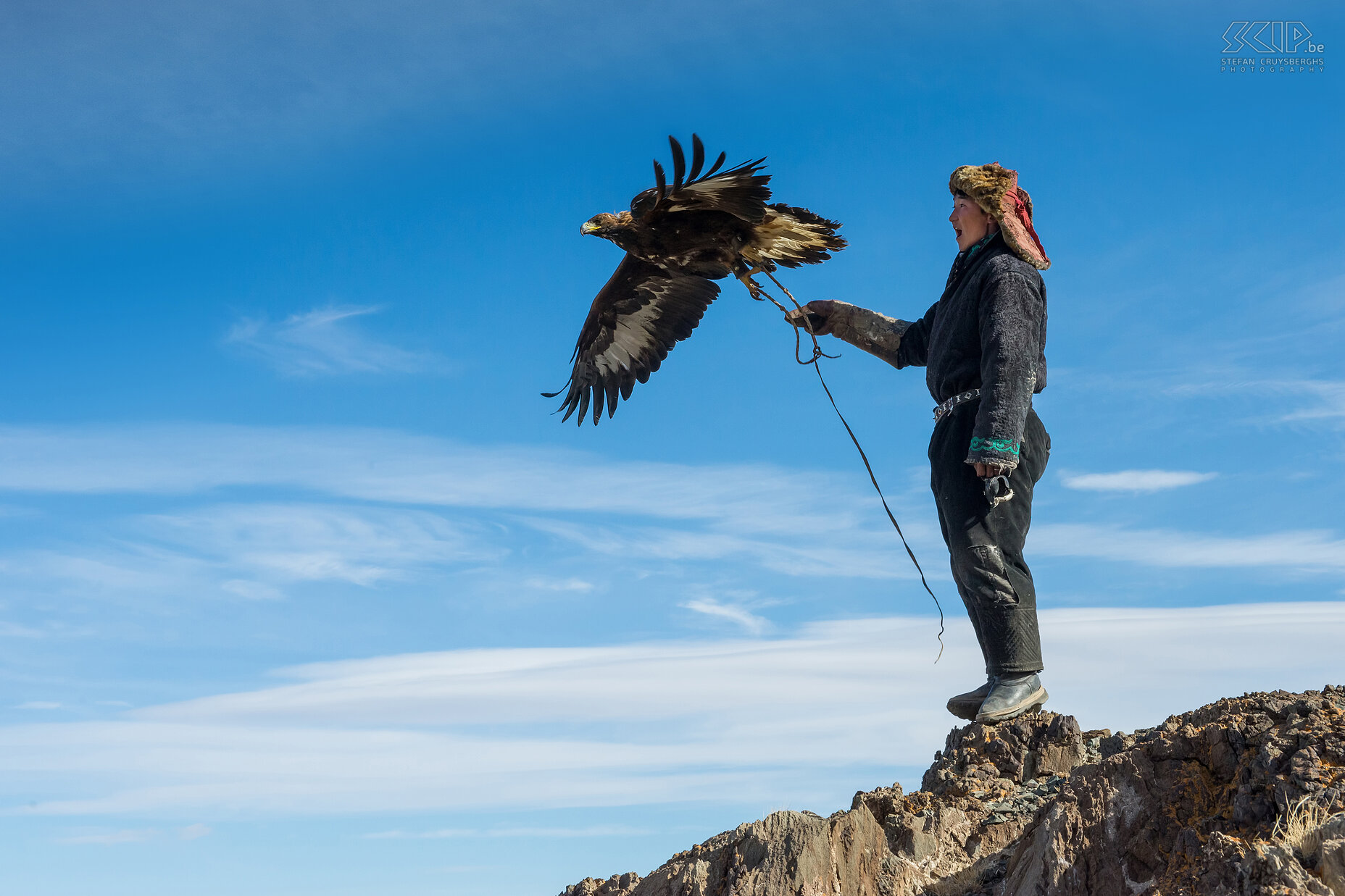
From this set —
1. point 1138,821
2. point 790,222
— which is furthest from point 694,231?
point 1138,821

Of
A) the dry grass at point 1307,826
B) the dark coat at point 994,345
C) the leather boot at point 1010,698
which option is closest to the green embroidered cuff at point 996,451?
the dark coat at point 994,345

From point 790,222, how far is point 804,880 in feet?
15.5

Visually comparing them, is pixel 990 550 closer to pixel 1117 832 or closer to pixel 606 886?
pixel 1117 832

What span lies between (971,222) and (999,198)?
0.63 feet

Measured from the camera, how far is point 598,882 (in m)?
5.31

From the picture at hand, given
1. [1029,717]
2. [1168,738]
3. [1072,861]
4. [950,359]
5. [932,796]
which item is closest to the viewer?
[1072,861]

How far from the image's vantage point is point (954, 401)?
18.9 feet

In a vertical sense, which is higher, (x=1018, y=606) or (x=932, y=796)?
(x=1018, y=606)

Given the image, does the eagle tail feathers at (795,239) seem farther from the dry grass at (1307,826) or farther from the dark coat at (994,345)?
the dry grass at (1307,826)

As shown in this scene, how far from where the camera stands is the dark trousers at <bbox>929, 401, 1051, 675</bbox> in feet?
18.0

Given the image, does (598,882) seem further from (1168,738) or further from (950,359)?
(950,359)

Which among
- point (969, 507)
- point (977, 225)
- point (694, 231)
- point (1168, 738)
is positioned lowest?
point (1168, 738)

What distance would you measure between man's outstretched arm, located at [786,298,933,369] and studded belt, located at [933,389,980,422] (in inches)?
27.1

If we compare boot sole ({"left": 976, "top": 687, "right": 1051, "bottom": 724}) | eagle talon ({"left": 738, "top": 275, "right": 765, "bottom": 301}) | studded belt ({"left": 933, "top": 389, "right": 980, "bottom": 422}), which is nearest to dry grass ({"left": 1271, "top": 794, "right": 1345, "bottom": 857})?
boot sole ({"left": 976, "top": 687, "right": 1051, "bottom": 724})
